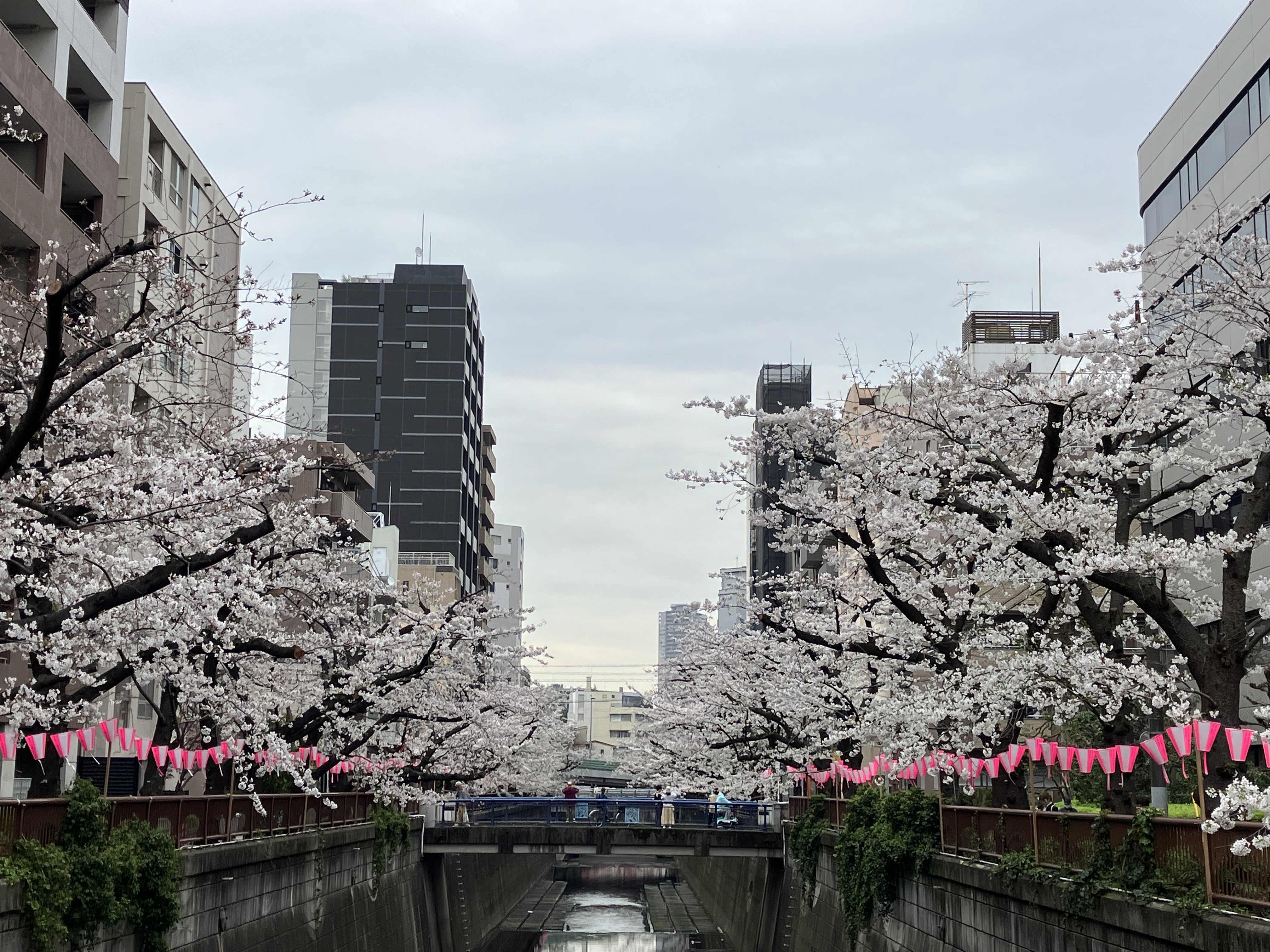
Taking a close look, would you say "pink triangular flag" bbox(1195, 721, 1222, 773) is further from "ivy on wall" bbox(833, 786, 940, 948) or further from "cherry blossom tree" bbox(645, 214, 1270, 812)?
"ivy on wall" bbox(833, 786, 940, 948)

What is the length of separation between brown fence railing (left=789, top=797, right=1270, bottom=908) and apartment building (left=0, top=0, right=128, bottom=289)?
20335 millimetres

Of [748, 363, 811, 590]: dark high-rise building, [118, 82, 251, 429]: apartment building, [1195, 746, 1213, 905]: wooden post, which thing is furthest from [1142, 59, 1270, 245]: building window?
[748, 363, 811, 590]: dark high-rise building

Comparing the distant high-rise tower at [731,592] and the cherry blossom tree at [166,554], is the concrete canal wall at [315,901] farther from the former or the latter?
the distant high-rise tower at [731,592]

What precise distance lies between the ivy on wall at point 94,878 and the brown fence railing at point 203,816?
0.23 metres

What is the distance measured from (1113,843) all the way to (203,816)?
16.2 m

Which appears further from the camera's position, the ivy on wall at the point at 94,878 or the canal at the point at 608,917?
the canal at the point at 608,917

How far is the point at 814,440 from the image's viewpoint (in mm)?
24969

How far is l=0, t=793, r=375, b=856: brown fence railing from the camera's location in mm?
17078

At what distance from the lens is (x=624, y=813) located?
49.2 m

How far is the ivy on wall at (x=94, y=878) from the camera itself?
17.0 m

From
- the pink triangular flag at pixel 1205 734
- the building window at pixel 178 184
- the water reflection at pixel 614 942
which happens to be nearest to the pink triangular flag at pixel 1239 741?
the pink triangular flag at pixel 1205 734

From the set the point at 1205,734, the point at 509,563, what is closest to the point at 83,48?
the point at 1205,734

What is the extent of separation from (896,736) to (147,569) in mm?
15028

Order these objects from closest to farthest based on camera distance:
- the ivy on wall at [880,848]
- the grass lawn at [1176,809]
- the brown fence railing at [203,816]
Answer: the brown fence railing at [203,816] → the grass lawn at [1176,809] → the ivy on wall at [880,848]
